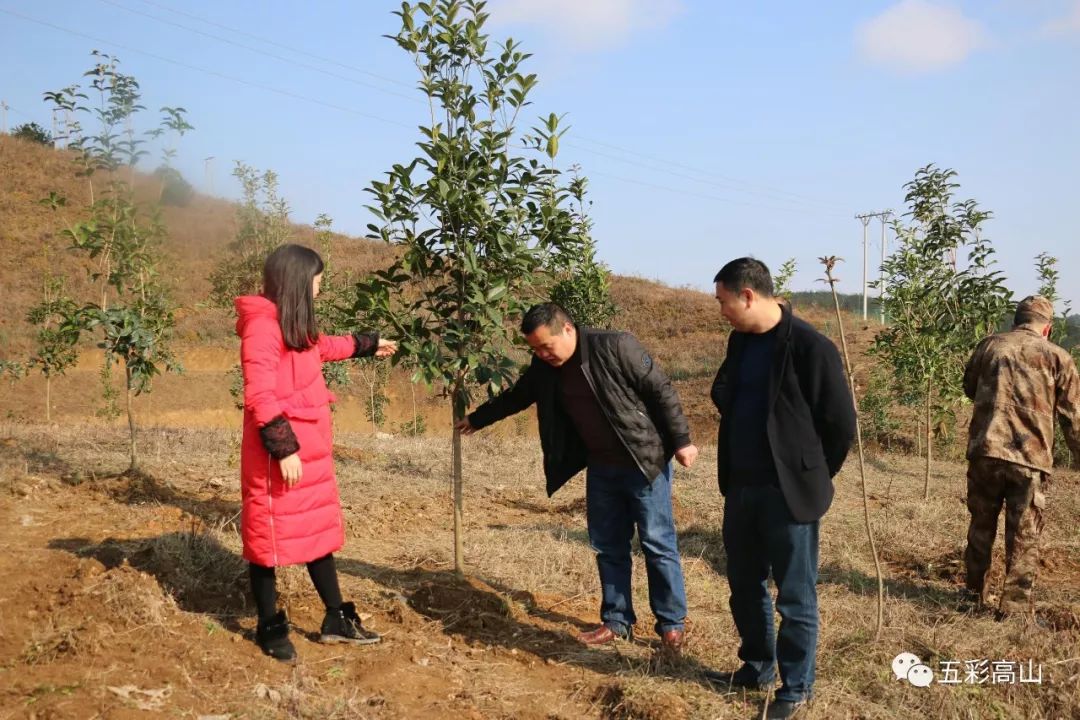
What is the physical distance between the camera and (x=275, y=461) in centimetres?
387

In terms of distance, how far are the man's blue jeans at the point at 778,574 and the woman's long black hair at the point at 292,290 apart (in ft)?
7.24

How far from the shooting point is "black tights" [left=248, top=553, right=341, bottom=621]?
399cm

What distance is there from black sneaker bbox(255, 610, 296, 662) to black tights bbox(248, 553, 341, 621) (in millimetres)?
36

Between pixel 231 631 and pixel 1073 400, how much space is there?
542cm

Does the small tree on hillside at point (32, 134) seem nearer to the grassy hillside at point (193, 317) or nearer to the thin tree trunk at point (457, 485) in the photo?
the grassy hillside at point (193, 317)

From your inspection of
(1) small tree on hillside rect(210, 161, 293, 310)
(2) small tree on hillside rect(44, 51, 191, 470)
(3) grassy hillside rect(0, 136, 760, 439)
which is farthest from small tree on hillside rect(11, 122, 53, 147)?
(2) small tree on hillside rect(44, 51, 191, 470)

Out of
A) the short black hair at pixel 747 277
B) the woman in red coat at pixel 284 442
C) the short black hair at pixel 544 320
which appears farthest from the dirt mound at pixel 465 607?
the short black hair at pixel 747 277

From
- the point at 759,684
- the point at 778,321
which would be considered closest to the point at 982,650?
the point at 759,684

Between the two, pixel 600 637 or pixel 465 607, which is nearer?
pixel 600 637

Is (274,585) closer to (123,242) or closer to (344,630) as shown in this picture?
(344,630)

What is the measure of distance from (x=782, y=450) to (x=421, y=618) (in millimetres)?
2488

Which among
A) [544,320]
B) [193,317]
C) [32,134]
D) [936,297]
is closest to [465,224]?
[544,320]

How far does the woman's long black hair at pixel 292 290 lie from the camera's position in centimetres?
391

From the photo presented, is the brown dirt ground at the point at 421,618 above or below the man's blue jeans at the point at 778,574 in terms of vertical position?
below
